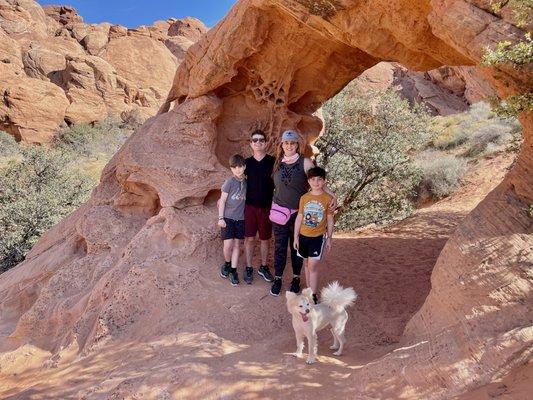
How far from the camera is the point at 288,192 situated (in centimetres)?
481

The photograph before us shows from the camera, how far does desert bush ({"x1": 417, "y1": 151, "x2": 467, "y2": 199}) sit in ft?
44.7

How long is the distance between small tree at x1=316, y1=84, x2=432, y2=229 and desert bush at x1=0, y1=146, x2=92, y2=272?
25.7 ft

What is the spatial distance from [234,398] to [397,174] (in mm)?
8924

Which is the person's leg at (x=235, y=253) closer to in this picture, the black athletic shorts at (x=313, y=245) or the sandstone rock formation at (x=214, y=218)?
the sandstone rock formation at (x=214, y=218)

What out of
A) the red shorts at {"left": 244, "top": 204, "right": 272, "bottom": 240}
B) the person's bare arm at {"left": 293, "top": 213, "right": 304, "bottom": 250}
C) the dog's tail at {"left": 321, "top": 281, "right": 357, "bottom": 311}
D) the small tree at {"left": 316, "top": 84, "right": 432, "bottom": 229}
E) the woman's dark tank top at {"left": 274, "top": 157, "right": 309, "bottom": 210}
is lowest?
the dog's tail at {"left": 321, "top": 281, "right": 357, "bottom": 311}

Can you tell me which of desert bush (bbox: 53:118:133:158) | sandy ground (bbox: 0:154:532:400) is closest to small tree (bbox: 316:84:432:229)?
sandy ground (bbox: 0:154:532:400)

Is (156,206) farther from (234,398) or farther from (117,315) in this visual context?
(234,398)

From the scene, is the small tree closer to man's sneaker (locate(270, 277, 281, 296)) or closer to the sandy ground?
the sandy ground

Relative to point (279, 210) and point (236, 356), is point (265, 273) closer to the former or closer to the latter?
point (279, 210)

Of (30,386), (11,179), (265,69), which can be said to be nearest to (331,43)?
(265,69)

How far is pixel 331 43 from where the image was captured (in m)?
6.36

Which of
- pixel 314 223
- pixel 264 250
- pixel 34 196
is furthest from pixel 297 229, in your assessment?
pixel 34 196

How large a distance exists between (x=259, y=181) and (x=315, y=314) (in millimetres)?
1806

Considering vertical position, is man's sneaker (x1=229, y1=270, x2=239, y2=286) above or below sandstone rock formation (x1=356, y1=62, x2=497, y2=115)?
below
